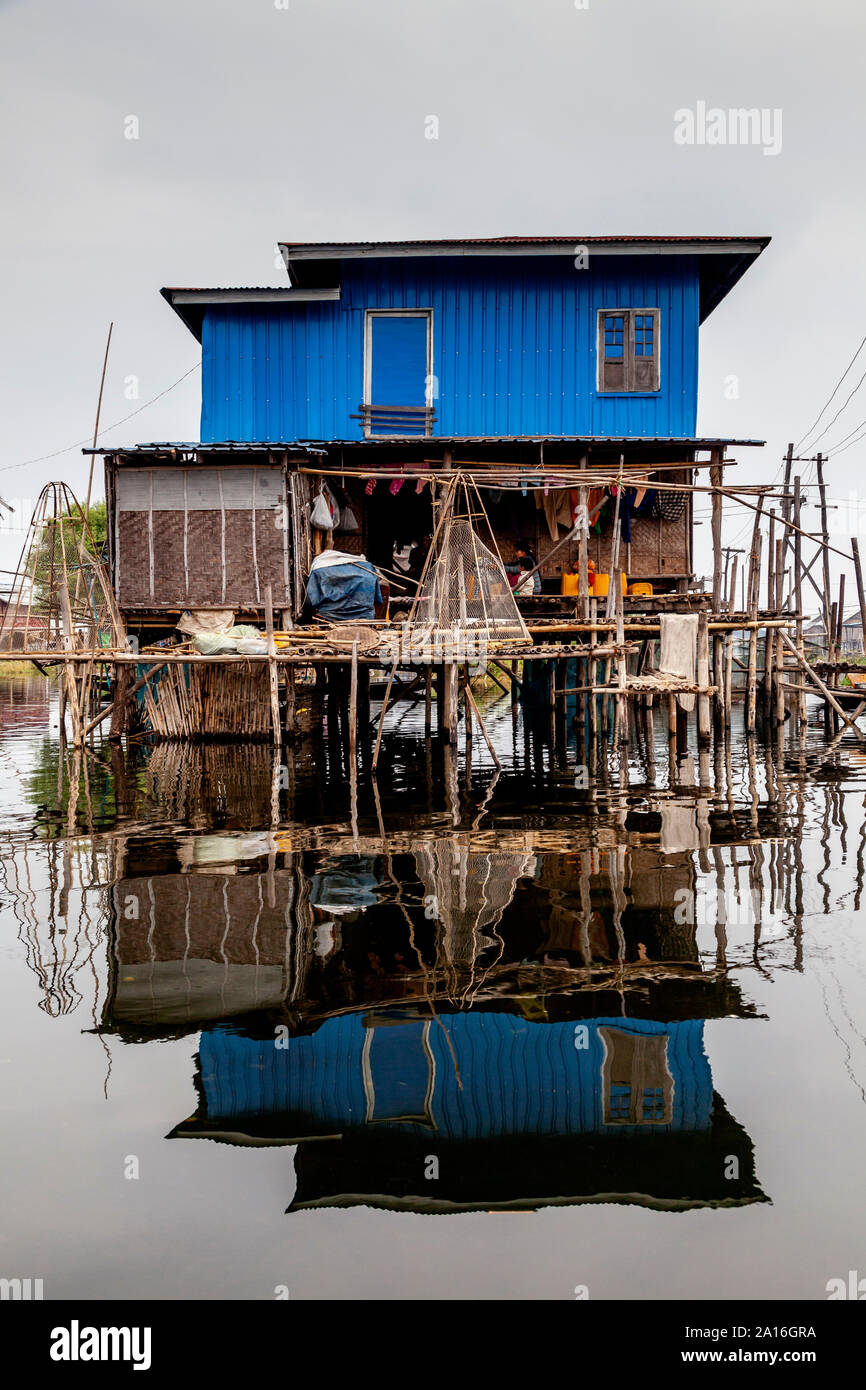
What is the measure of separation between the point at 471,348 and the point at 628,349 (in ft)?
9.66

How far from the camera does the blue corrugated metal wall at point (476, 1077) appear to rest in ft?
15.4

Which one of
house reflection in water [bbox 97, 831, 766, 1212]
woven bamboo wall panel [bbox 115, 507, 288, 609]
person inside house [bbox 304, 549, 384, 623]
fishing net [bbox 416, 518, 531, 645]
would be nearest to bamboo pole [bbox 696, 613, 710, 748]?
fishing net [bbox 416, 518, 531, 645]

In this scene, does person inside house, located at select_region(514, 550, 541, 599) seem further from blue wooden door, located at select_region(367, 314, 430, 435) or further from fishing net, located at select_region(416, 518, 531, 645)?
blue wooden door, located at select_region(367, 314, 430, 435)

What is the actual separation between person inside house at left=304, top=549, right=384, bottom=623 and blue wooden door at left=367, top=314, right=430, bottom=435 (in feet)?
10.4

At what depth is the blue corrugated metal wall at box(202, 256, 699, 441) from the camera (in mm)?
19062

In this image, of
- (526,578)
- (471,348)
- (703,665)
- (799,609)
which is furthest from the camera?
(799,609)

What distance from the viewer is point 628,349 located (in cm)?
1909

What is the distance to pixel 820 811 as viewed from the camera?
12336mm

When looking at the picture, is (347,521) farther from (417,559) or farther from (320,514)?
(417,559)

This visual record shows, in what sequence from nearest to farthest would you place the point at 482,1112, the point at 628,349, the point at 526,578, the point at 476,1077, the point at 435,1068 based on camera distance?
the point at 482,1112, the point at 476,1077, the point at 435,1068, the point at 526,578, the point at 628,349

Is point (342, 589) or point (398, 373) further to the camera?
point (398, 373)

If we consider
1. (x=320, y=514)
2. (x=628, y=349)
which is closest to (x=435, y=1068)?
(x=320, y=514)

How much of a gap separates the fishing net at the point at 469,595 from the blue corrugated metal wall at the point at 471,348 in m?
4.72
